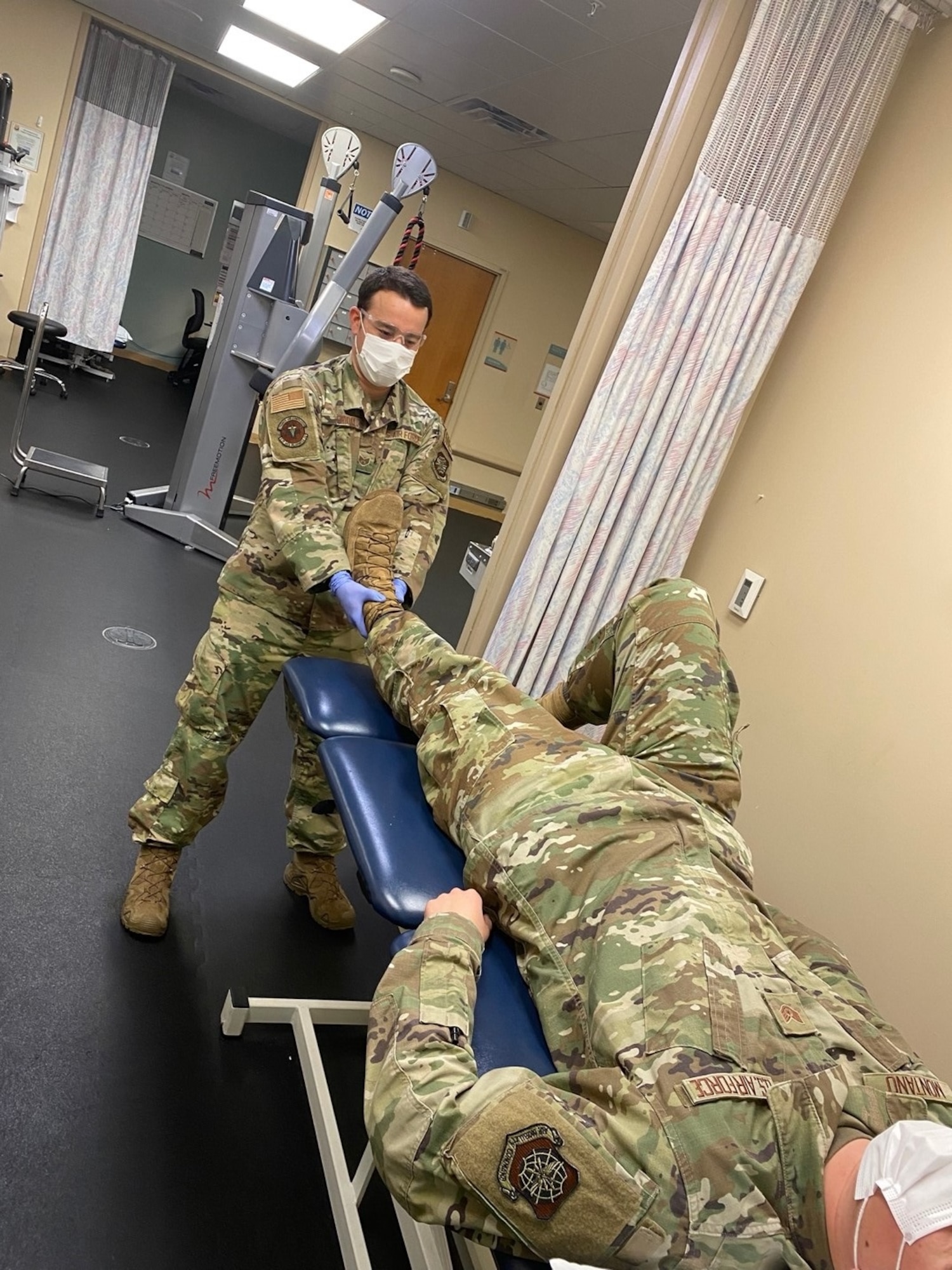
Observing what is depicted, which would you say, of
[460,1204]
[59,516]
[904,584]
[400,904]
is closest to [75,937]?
[400,904]

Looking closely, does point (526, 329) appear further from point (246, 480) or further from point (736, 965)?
point (736, 965)

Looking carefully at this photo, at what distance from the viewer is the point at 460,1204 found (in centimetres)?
89

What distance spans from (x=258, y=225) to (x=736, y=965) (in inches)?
158

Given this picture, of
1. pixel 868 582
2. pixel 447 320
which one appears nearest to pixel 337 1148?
pixel 868 582

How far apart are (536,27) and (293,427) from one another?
297 centimetres

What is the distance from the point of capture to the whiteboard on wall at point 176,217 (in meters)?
8.36

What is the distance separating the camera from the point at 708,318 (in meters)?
2.33

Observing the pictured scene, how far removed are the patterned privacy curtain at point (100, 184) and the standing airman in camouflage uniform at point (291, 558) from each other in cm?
608

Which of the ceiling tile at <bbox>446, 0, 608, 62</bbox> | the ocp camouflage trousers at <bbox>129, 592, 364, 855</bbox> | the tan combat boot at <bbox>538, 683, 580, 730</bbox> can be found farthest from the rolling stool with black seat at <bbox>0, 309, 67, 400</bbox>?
the tan combat boot at <bbox>538, 683, 580, 730</bbox>

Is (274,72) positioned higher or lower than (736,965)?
higher

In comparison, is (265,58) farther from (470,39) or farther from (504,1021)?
(504,1021)

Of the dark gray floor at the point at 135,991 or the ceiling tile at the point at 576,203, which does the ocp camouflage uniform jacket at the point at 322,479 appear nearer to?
the dark gray floor at the point at 135,991

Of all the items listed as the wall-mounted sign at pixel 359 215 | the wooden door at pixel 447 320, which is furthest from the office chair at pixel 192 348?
the wooden door at pixel 447 320

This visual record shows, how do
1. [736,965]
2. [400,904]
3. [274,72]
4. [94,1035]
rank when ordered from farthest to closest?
[274,72] → [94,1035] → [400,904] → [736,965]
